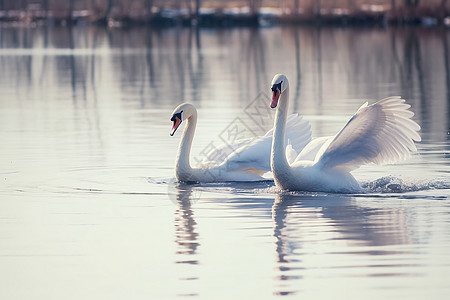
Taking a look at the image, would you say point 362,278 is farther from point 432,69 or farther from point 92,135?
point 432,69

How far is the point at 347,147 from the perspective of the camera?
11305mm

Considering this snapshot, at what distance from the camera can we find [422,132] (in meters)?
16.4

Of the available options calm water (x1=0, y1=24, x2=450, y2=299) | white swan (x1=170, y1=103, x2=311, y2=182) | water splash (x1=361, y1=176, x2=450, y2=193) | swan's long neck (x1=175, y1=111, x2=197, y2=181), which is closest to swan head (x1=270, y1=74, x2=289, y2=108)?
calm water (x1=0, y1=24, x2=450, y2=299)

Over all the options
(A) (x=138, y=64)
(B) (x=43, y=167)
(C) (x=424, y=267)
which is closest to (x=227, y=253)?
(C) (x=424, y=267)

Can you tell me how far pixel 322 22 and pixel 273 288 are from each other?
65379mm

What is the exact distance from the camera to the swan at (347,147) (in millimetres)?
11219

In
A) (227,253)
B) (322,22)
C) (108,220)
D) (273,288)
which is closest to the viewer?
(273,288)

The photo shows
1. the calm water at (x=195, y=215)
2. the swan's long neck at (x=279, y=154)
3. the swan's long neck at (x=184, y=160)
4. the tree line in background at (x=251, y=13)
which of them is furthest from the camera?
the tree line in background at (x=251, y=13)

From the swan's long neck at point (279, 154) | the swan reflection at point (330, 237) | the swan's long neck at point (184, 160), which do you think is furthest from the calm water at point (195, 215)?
the swan's long neck at point (279, 154)

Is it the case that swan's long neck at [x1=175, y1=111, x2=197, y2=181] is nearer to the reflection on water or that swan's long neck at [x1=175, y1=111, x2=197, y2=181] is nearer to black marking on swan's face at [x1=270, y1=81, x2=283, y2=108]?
the reflection on water

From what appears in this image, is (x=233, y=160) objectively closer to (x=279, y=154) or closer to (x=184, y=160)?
(x=184, y=160)

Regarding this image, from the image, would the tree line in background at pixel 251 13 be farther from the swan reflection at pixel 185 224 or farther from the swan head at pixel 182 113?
the swan reflection at pixel 185 224

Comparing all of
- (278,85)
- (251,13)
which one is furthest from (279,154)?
(251,13)

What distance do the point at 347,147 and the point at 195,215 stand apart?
182cm
